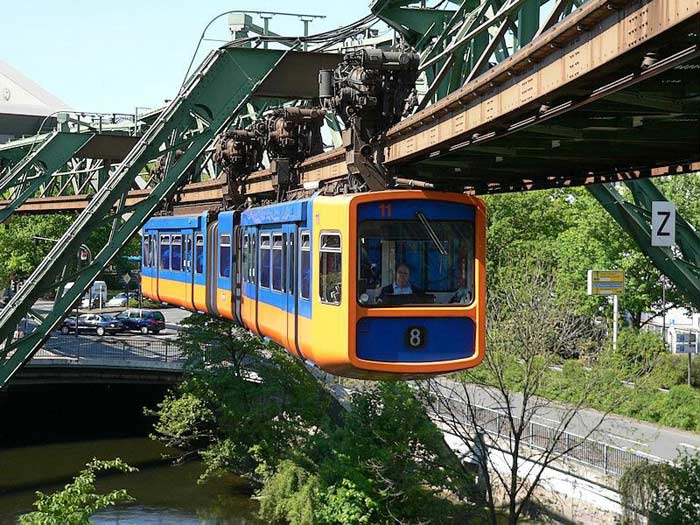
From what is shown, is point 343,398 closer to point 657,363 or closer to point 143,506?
point 143,506

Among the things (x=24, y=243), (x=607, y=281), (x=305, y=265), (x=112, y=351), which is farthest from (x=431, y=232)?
(x=24, y=243)

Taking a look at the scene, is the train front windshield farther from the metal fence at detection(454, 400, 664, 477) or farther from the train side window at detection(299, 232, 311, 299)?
the metal fence at detection(454, 400, 664, 477)

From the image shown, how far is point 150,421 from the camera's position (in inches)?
1634

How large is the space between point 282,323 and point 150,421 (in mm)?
27284

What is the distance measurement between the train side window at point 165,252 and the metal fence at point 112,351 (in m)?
8.51

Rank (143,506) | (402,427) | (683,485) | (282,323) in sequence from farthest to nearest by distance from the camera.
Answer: (143,506), (402,427), (683,485), (282,323)

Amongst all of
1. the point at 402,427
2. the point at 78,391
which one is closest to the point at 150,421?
the point at 78,391

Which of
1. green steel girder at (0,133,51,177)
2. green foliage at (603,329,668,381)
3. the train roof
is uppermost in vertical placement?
green steel girder at (0,133,51,177)

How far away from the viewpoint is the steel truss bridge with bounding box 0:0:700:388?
817 centimetres

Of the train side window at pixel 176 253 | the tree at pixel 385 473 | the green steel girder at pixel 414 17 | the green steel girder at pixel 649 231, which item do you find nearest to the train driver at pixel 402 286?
the green steel girder at pixel 414 17

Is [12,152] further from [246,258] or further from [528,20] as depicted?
[528,20]

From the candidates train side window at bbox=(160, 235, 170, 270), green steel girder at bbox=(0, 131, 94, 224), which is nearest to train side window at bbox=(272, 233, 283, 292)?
train side window at bbox=(160, 235, 170, 270)

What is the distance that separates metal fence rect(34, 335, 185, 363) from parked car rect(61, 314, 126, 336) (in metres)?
6.33

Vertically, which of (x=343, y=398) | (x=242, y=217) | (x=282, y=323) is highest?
(x=242, y=217)
